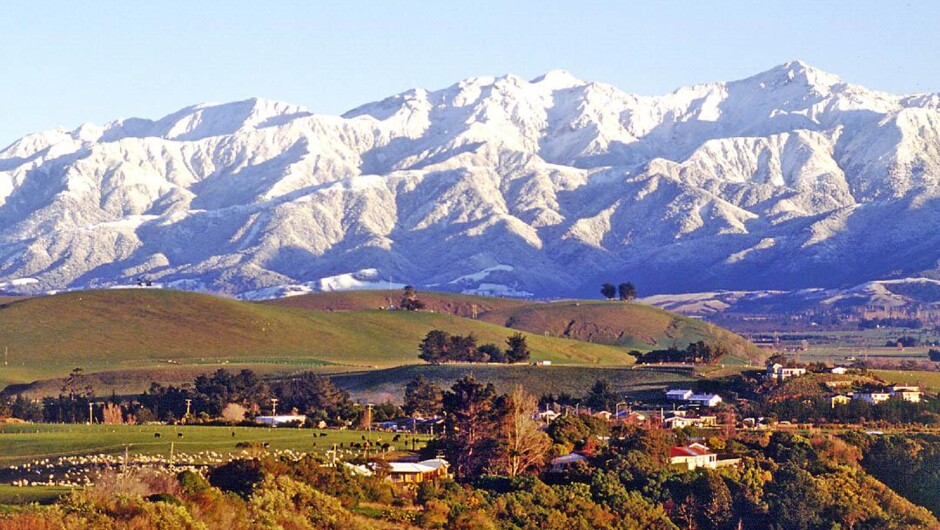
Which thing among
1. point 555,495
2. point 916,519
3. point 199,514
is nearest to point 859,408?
point 916,519

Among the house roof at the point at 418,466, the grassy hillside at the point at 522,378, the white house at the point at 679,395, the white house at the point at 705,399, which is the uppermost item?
Answer: the grassy hillside at the point at 522,378

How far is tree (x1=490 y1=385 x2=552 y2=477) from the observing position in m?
105

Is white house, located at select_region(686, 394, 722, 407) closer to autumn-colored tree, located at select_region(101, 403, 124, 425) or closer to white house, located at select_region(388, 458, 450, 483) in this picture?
autumn-colored tree, located at select_region(101, 403, 124, 425)

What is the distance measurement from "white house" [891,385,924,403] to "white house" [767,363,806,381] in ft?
29.3

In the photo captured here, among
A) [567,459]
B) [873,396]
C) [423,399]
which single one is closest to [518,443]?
[567,459]

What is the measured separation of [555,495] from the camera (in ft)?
308

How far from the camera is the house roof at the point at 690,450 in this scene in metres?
112

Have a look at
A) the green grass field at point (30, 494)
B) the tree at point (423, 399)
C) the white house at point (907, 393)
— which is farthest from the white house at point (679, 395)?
the green grass field at point (30, 494)

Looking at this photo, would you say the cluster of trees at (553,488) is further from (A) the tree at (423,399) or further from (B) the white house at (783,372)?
Result: (B) the white house at (783,372)

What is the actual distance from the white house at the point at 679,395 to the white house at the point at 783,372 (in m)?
6.42

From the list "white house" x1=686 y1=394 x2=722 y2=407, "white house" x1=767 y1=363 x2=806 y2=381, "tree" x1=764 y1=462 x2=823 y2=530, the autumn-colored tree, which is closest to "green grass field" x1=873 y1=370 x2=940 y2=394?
"white house" x1=767 y1=363 x2=806 y2=381

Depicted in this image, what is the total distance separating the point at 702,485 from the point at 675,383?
71571 mm

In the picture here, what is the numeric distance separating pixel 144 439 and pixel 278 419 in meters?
27.4

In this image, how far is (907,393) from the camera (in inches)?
5915
